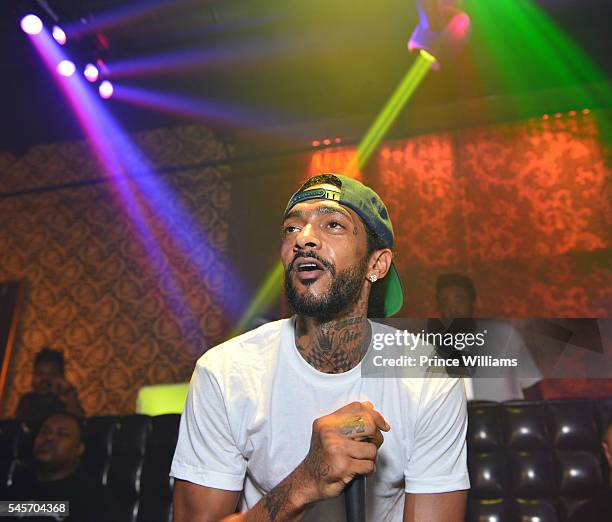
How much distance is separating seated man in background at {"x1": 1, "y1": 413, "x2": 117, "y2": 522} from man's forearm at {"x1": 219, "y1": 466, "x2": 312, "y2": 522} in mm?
1499

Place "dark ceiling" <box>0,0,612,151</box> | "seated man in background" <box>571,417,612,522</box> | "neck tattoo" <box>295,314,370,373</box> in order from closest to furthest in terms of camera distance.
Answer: "neck tattoo" <box>295,314,370,373</box>, "seated man in background" <box>571,417,612,522</box>, "dark ceiling" <box>0,0,612,151</box>

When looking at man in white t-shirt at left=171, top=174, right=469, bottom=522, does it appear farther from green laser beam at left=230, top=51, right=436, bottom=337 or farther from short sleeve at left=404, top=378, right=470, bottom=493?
green laser beam at left=230, top=51, right=436, bottom=337

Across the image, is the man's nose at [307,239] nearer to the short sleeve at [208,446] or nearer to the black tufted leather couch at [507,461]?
the short sleeve at [208,446]

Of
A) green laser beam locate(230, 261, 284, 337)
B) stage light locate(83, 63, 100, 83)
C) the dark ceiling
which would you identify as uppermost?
the dark ceiling

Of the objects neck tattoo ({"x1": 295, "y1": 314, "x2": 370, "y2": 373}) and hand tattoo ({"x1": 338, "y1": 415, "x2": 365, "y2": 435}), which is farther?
neck tattoo ({"x1": 295, "y1": 314, "x2": 370, "y2": 373})

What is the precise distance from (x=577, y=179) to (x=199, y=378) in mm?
4634

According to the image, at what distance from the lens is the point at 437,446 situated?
1.70m

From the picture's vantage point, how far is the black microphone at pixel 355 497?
1297 millimetres

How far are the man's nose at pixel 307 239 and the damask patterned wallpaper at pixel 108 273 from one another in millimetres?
3907

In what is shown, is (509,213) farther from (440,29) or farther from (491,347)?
(491,347)

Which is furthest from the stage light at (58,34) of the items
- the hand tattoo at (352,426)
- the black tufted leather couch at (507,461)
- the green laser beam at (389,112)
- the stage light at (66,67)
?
the hand tattoo at (352,426)

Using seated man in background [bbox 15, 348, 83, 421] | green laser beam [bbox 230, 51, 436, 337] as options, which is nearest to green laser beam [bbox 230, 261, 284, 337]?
green laser beam [bbox 230, 51, 436, 337]

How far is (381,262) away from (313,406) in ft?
1.89

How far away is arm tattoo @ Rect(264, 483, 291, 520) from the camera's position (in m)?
1.47
